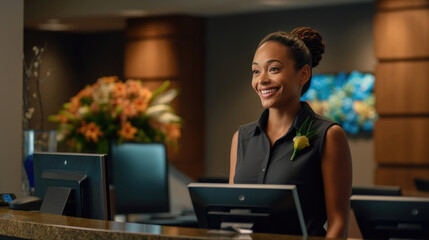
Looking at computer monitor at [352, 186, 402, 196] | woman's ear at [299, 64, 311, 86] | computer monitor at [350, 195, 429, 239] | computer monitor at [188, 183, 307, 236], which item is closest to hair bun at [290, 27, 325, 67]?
woman's ear at [299, 64, 311, 86]

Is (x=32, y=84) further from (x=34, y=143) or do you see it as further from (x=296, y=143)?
(x=296, y=143)

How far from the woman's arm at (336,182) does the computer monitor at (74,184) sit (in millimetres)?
776

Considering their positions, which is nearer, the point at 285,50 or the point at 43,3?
the point at 285,50

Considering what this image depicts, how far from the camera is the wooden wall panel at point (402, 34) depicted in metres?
7.10

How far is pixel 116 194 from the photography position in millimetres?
5180

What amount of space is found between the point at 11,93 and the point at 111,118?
170cm

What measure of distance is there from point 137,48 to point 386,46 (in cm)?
348

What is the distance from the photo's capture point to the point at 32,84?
4004 mm

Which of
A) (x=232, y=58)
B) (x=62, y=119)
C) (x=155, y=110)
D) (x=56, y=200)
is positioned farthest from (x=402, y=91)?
(x=56, y=200)

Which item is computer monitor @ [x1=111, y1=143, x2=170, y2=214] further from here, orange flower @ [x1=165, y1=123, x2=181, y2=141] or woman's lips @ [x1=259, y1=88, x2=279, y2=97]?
woman's lips @ [x1=259, y1=88, x2=279, y2=97]

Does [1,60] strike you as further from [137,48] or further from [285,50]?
[137,48]

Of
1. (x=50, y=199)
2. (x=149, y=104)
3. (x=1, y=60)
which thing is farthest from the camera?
A: (x=149, y=104)

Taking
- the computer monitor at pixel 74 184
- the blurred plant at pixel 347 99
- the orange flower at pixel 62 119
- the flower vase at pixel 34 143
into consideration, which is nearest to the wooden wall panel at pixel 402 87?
the blurred plant at pixel 347 99

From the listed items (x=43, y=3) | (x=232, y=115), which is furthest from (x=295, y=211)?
(x=43, y=3)
